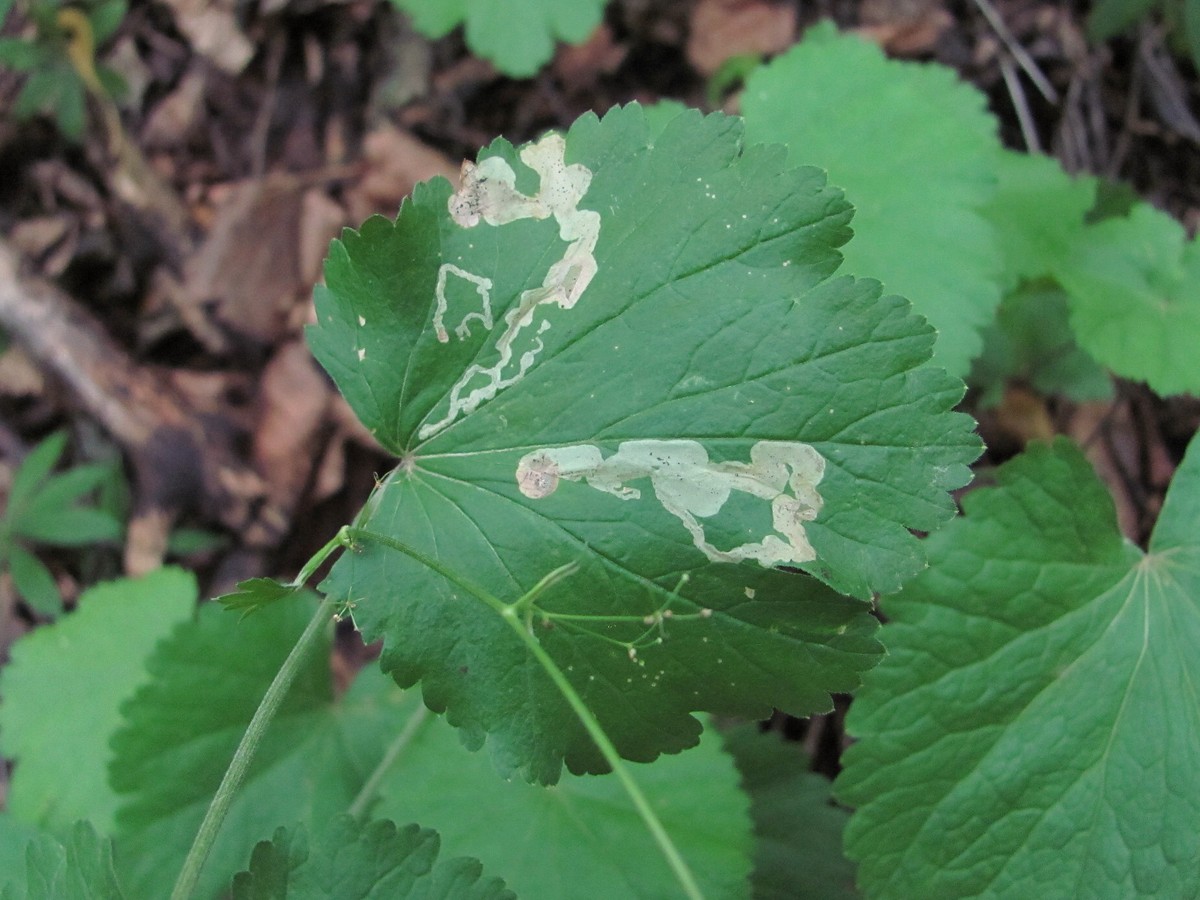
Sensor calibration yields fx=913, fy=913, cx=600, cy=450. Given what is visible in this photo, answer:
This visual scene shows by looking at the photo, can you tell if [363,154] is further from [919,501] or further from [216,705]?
[919,501]

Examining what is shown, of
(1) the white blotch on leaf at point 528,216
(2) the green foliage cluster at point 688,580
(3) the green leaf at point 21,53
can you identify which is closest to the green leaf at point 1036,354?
(2) the green foliage cluster at point 688,580

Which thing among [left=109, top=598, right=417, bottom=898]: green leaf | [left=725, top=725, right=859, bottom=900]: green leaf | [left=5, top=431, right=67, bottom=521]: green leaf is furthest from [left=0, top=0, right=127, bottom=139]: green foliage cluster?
[left=725, top=725, right=859, bottom=900]: green leaf

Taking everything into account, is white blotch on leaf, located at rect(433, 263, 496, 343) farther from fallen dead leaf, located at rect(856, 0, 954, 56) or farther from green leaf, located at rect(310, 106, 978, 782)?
fallen dead leaf, located at rect(856, 0, 954, 56)

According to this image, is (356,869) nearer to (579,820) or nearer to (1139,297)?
(579,820)

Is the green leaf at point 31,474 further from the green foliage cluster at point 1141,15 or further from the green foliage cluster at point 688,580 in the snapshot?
the green foliage cluster at point 1141,15

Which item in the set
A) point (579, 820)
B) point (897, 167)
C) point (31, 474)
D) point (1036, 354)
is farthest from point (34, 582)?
point (1036, 354)

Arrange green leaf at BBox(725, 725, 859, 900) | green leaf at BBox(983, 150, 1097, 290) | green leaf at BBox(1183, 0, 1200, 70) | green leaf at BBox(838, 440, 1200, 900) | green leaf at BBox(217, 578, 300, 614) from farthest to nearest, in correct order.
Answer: green leaf at BBox(1183, 0, 1200, 70), green leaf at BBox(983, 150, 1097, 290), green leaf at BBox(725, 725, 859, 900), green leaf at BBox(838, 440, 1200, 900), green leaf at BBox(217, 578, 300, 614)

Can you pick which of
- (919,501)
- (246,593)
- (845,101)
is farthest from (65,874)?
(845,101)
